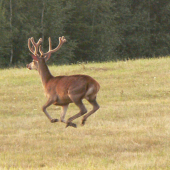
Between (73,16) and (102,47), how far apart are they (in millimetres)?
4019

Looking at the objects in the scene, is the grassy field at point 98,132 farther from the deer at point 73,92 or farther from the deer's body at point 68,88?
the deer's body at point 68,88

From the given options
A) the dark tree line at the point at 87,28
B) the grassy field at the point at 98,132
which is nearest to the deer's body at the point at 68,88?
the grassy field at the point at 98,132

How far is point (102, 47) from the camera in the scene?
4384 centimetres

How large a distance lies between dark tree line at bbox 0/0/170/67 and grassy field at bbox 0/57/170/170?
21.0 meters

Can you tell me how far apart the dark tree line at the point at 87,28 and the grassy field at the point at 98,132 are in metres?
21.0

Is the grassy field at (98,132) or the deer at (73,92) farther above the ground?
the deer at (73,92)

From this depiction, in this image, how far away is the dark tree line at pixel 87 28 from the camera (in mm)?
38844

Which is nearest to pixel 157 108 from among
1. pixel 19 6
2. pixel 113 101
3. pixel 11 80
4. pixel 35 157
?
pixel 113 101

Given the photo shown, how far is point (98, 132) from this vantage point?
9625 millimetres

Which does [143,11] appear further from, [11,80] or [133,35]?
[11,80]

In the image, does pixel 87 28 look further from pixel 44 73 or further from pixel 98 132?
pixel 44 73

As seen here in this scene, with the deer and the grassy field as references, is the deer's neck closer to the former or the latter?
the deer

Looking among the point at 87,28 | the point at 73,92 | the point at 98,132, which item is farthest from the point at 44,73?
the point at 87,28

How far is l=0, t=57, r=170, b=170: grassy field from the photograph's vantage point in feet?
23.5
